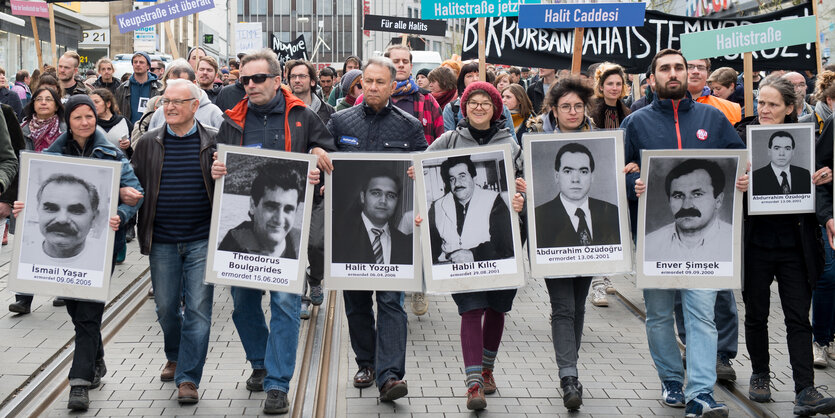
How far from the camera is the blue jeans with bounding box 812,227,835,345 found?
23.7 feet

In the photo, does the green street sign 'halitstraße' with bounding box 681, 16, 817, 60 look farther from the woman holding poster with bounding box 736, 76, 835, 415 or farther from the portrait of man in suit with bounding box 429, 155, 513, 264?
the portrait of man in suit with bounding box 429, 155, 513, 264

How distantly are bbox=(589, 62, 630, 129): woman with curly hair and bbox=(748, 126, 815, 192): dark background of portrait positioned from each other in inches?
93.2

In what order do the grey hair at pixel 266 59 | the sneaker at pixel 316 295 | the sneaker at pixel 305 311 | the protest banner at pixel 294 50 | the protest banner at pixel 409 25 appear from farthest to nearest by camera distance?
the protest banner at pixel 294 50
the protest banner at pixel 409 25
the sneaker at pixel 316 295
the sneaker at pixel 305 311
the grey hair at pixel 266 59

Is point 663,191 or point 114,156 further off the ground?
point 114,156

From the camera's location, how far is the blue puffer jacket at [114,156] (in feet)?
20.3

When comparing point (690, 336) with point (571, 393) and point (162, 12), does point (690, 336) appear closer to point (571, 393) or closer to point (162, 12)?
point (571, 393)

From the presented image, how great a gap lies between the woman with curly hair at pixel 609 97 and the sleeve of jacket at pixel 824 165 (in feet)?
8.10

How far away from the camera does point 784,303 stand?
6.33 m

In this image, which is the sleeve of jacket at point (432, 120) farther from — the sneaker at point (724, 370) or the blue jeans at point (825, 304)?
the blue jeans at point (825, 304)

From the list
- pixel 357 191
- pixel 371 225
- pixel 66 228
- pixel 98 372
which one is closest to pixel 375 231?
pixel 371 225

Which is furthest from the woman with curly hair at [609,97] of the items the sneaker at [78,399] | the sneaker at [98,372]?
the sneaker at [78,399]

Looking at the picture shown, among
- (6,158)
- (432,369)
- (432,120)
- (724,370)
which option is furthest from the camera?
(432,120)

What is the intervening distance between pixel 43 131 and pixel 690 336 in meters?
6.51

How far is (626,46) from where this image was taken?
1180cm
